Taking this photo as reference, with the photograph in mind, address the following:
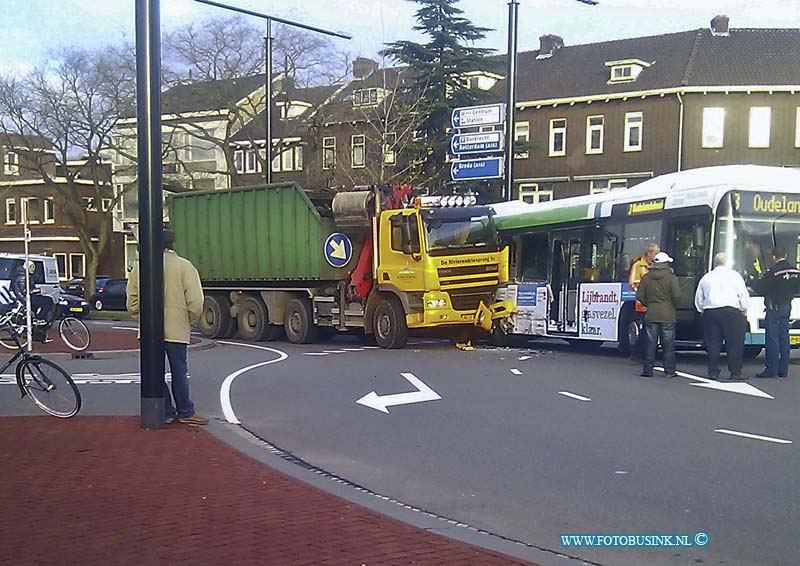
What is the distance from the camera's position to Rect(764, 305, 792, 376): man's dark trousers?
44.5 ft

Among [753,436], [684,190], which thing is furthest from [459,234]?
[753,436]

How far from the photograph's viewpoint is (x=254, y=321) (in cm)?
2295

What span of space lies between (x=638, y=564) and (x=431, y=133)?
107ft

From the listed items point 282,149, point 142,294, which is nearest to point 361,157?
point 282,149

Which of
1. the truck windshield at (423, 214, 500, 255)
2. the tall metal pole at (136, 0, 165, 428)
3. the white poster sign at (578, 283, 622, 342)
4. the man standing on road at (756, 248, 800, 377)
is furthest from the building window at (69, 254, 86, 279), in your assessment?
the tall metal pole at (136, 0, 165, 428)

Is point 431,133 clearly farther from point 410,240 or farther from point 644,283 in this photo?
point 644,283

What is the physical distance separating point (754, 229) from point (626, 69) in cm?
3105

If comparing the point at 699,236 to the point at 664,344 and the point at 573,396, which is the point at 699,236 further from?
the point at 573,396

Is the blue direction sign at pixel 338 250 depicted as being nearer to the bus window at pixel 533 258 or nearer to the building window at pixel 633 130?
the bus window at pixel 533 258

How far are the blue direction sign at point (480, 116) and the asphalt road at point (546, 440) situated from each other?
323 inches

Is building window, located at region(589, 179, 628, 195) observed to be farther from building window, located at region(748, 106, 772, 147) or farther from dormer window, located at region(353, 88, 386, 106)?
dormer window, located at region(353, 88, 386, 106)

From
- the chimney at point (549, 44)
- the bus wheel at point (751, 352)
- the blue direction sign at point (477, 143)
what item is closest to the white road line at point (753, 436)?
the bus wheel at point (751, 352)

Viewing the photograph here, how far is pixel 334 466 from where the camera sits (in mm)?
8102

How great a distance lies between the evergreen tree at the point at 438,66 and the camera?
119ft
